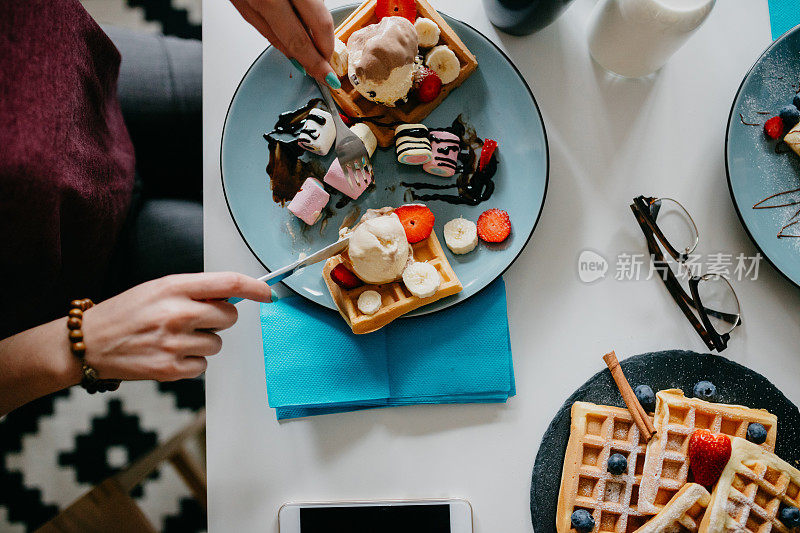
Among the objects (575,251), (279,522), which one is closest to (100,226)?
(279,522)

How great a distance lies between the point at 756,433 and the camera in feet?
3.98

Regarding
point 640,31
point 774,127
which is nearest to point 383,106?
point 640,31

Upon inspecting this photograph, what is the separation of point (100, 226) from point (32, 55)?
1.17 feet

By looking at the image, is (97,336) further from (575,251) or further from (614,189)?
(614,189)

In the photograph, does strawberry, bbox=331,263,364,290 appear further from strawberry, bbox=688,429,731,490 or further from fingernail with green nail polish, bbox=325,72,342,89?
strawberry, bbox=688,429,731,490

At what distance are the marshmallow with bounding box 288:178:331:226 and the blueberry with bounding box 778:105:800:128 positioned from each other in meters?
1.08

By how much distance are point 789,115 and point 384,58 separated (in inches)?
37.4

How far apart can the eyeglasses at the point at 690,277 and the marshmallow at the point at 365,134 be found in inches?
25.5

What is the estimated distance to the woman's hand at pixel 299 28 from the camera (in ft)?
3.45

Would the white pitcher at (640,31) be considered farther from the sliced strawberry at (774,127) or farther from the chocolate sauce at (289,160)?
the chocolate sauce at (289,160)

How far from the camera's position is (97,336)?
3.32ft

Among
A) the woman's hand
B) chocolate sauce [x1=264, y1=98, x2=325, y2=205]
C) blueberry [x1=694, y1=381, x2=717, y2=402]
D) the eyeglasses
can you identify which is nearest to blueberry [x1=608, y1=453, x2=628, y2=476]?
blueberry [x1=694, y1=381, x2=717, y2=402]

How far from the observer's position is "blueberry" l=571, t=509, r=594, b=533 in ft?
3.95

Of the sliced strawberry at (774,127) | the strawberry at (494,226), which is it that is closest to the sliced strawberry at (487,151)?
the strawberry at (494,226)
